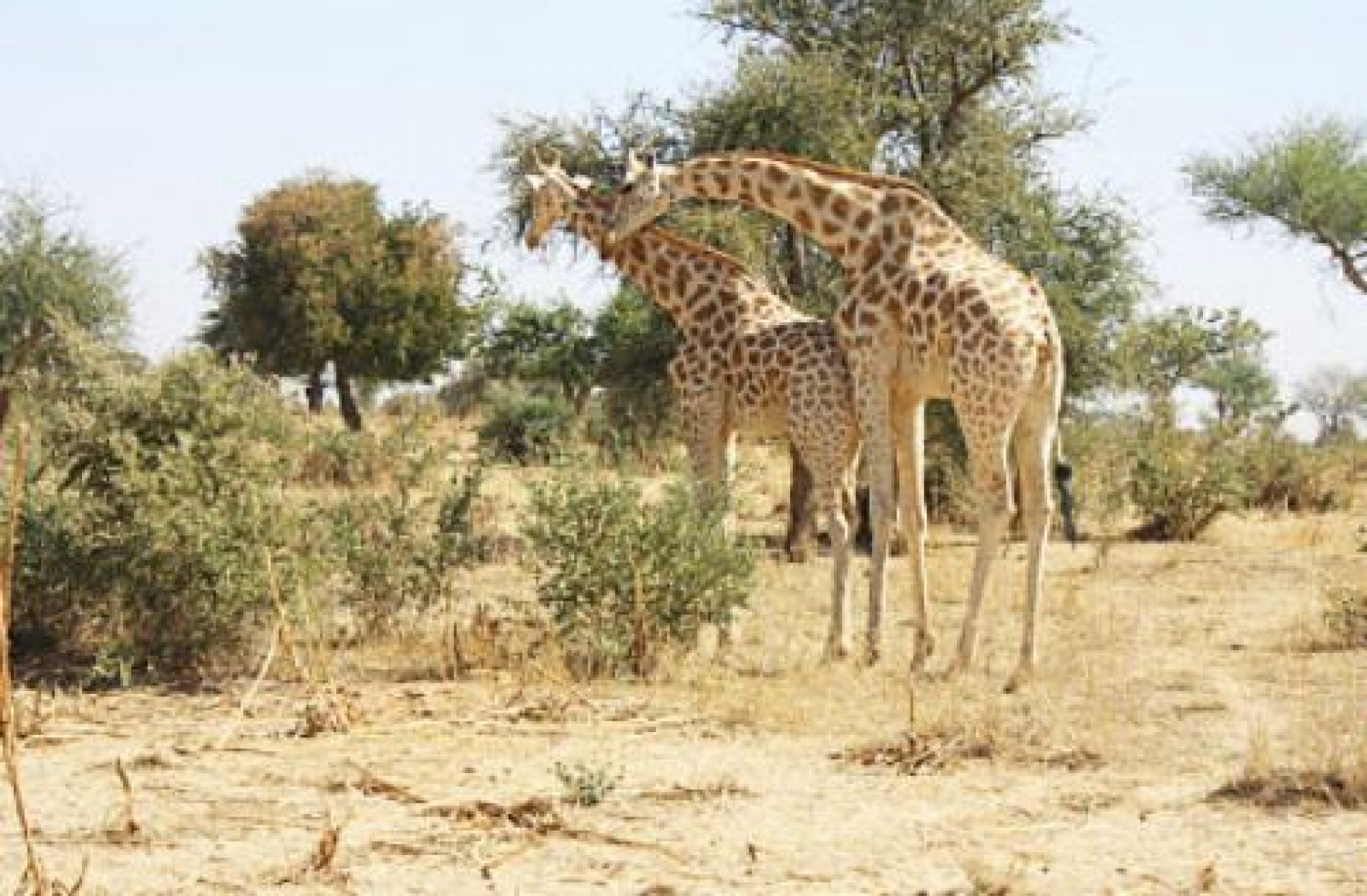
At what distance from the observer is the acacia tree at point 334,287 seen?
99.1 ft

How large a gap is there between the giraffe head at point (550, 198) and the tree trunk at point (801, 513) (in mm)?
4110

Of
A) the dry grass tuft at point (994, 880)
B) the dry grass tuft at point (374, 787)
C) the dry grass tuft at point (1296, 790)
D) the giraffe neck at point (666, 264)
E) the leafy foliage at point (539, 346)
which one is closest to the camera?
the dry grass tuft at point (994, 880)

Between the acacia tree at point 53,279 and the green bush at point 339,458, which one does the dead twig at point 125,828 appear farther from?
the acacia tree at point 53,279

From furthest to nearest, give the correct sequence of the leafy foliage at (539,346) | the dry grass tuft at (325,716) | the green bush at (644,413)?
the leafy foliage at (539,346) < the green bush at (644,413) < the dry grass tuft at (325,716)

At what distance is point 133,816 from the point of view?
6574 mm

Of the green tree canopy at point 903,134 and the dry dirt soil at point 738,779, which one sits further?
the green tree canopy at point 903,134

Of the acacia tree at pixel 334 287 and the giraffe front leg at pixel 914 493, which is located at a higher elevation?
the acacia tree at pixel 334 287

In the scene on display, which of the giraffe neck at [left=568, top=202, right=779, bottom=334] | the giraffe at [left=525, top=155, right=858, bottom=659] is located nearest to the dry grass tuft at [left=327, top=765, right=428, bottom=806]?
the giraffe at [left=525, top=155, right=858, bottom=659]

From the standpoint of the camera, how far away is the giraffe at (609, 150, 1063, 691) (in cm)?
941

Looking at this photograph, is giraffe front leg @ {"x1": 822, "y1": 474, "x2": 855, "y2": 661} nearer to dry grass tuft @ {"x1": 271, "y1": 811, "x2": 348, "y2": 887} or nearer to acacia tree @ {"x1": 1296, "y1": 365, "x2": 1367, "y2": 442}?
dry grass tuft @ {"x1": 271, "y1": 811, "x2": 348, "y2": 887}

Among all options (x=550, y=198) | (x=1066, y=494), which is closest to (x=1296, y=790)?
(x=550, y=198)

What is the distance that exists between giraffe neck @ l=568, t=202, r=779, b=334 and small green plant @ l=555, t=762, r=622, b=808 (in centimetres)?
507

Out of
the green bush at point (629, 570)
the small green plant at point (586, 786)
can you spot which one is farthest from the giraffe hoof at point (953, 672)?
the small green plant at point (586, 786)

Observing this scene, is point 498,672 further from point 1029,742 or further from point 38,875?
point 38,875
